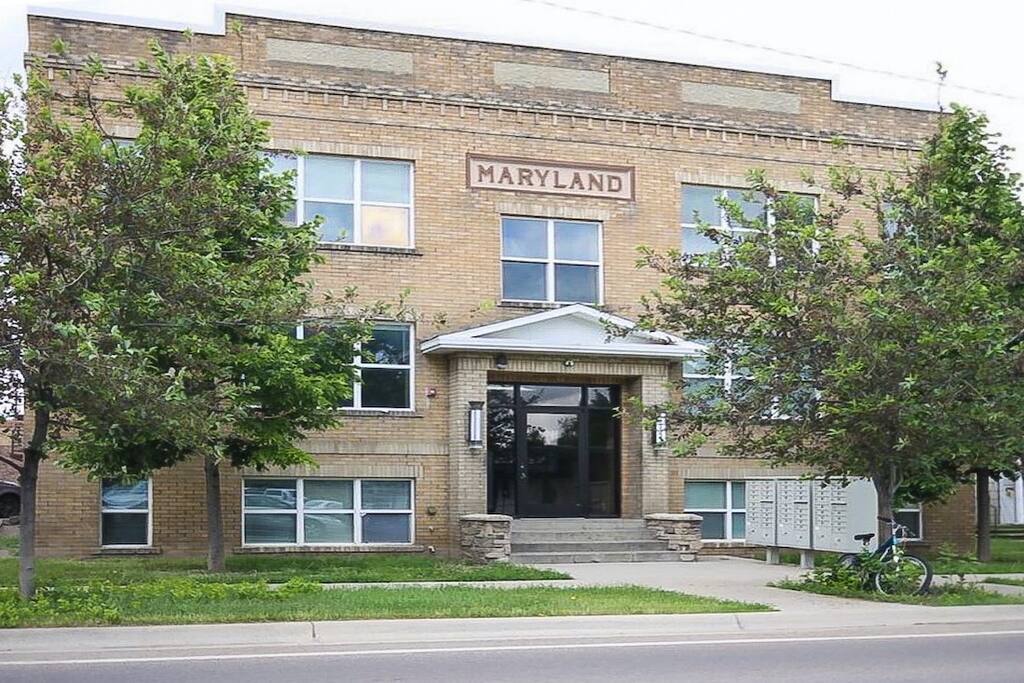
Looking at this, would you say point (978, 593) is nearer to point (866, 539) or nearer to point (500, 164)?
point (866, 539)

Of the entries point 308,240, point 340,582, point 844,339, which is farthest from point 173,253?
point 844,339

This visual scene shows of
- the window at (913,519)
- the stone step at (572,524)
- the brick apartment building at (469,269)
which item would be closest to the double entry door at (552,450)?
the brick apartment building at (469,269)

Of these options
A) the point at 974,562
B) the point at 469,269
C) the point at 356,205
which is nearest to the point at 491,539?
the point at 469,269

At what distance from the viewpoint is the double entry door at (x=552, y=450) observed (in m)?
24.3

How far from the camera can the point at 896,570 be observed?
16219mm

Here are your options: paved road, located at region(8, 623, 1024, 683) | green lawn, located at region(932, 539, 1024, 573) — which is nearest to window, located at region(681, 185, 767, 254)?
green lawn, located at region(932, 539, 1024, 573)

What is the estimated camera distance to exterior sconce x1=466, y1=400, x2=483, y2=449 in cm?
2311

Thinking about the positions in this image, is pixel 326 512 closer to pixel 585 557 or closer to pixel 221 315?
pixel 585 557

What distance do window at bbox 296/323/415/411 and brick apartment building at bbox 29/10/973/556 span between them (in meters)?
0.04

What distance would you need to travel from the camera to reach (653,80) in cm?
2534

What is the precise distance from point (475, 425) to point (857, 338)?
921 centimetres

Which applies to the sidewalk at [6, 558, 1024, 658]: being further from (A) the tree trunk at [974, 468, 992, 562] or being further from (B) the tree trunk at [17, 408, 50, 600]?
(A) the tree trunk at [974, 468, 992, 562]

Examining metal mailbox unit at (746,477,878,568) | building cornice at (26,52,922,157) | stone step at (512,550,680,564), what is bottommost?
stone step at (512,550,680,564)

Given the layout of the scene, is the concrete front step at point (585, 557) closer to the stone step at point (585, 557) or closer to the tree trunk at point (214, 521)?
the stone step at point (585, 557)
